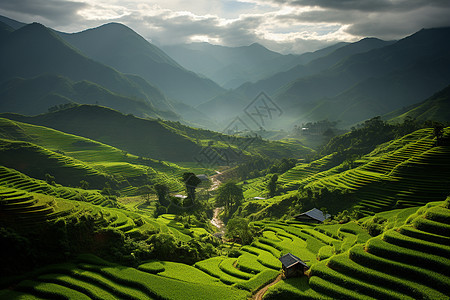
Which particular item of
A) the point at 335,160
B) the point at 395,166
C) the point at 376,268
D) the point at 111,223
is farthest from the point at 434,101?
the point at 111,223

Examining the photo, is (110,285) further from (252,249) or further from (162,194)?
(162,194)

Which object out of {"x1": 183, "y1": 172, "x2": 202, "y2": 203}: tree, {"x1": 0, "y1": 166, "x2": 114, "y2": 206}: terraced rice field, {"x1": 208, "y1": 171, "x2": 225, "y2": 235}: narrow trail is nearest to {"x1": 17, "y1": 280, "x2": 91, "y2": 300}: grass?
{"x1": 0, "y1": 166, "x2": 114, "y2": 206}: terraced rice field

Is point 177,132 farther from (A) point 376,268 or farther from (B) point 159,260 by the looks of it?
(A) point 376,268

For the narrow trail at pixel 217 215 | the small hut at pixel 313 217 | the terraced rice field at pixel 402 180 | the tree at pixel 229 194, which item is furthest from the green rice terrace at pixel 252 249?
the tree at pixel 229 194

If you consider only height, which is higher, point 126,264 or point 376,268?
point 376,268

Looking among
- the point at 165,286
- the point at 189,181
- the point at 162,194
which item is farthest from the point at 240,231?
the point at 162,194

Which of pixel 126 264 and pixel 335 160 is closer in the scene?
pixel 126 264

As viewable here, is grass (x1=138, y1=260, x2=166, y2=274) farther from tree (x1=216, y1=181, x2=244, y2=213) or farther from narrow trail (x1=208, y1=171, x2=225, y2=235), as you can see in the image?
tree (x1=216, y1=181, x2=244, y2=213)
